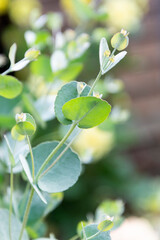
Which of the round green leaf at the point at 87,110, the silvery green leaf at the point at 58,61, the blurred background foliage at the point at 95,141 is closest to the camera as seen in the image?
the round green leaf at the point at 87,110

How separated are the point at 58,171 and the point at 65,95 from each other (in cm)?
5

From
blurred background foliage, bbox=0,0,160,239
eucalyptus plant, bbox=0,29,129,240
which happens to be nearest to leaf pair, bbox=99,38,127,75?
eucalyptus plant, bbox=0,29,129,240

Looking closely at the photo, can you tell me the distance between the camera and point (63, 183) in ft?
0.68

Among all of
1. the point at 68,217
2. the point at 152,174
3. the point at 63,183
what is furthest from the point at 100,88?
the point at 152,174

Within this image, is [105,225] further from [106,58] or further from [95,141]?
[95,141]

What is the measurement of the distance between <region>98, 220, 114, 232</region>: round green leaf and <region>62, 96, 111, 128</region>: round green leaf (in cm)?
5

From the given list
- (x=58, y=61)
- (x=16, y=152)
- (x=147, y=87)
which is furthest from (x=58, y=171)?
(x=147, y=87)

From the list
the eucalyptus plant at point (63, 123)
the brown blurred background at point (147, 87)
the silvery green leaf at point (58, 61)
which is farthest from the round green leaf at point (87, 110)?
the brown blurred background at point (147, 87)

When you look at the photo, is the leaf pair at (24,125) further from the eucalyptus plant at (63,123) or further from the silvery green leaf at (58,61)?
the silvery green leaf at (58,61)

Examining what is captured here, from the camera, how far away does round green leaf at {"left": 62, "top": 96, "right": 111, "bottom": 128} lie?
181 millimetres

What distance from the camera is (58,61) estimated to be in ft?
1.13

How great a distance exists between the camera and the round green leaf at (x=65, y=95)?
191 mm

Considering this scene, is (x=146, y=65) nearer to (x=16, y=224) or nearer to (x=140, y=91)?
(x=140, y=91)

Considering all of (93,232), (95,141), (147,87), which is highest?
(93,232)
